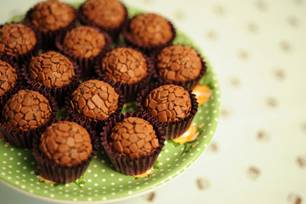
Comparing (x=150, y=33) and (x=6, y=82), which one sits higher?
(x=150, y=33)

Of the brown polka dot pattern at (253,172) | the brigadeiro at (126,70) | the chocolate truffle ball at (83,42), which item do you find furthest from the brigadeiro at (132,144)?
the brown polka dot pattern at (253,172)

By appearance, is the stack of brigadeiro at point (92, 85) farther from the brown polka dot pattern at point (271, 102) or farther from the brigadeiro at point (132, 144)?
the brown polka dot pattern at point (271, 102)

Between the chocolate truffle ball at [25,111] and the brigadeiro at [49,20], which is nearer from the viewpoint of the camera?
the chocolate truffle ball at [25,111]

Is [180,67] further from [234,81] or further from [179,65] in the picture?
[234,81]

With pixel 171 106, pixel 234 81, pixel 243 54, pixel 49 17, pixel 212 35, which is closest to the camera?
pixel 171 106

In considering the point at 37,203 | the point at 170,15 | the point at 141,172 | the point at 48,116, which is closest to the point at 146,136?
the point at 141,172

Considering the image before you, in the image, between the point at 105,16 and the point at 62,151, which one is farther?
the point at 105,16

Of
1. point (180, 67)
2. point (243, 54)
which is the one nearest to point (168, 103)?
point (180, 67)

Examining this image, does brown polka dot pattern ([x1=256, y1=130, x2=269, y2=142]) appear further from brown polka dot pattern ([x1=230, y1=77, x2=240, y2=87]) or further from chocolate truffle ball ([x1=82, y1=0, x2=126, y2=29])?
chocolate truffle ball ([x1=82, y1=0, x2=126, y2=29])
